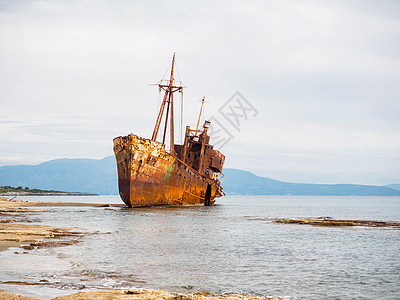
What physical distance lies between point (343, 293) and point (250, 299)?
3.55 m

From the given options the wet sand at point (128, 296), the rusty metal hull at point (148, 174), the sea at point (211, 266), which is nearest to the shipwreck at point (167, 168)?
the rusty metal hull at point (148, 174)

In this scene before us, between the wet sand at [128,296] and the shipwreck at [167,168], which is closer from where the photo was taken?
the wet sand at [128,296]

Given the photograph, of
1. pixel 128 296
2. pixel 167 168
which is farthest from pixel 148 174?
pixel 128 296

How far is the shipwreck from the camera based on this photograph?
47500 millimetres

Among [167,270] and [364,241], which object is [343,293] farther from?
[364,241]

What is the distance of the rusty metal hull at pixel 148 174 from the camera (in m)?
47.1

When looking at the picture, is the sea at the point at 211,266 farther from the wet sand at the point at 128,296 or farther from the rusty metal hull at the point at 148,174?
the rusty metal hull at the point at 148,174

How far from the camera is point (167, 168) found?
168 feet

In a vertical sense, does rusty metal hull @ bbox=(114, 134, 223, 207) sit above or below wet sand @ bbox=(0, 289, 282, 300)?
above

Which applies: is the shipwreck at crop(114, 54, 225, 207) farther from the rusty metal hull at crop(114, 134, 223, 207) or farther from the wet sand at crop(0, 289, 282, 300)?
the wet sand at crop(0, 289, 282, 300)

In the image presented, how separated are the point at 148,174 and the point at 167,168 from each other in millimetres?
2995

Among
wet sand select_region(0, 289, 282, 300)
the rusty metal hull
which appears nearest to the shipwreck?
the rusty metal hull

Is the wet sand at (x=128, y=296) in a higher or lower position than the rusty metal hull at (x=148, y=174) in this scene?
lower

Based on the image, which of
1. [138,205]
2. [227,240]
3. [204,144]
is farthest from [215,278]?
[204,144]
